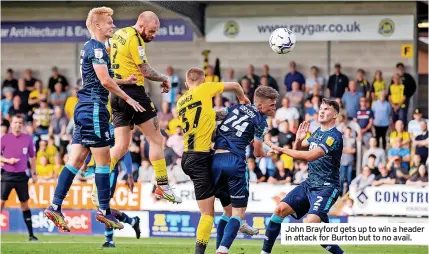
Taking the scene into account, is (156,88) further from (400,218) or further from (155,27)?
(155,27)

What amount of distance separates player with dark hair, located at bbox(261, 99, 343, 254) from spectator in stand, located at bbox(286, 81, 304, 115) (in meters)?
13.2

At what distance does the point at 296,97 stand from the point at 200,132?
14250 mm

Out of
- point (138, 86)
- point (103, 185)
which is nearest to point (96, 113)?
point (138, 86)

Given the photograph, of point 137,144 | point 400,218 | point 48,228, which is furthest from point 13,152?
point 400,218

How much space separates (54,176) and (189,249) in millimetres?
9173

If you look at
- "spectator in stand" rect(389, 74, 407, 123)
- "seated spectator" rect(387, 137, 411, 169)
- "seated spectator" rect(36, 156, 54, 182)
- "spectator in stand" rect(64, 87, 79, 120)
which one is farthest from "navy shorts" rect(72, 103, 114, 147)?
"spectator in stand" rect(64, 87, 79, 120)

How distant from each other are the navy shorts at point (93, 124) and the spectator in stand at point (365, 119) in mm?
13446

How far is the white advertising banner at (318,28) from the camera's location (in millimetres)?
27359

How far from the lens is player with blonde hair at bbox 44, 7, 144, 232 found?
12688 mm

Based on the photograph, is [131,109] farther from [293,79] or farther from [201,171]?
[293,79]

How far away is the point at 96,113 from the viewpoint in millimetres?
12844

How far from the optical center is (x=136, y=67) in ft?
43.4

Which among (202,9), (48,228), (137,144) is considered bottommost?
(48,228)
